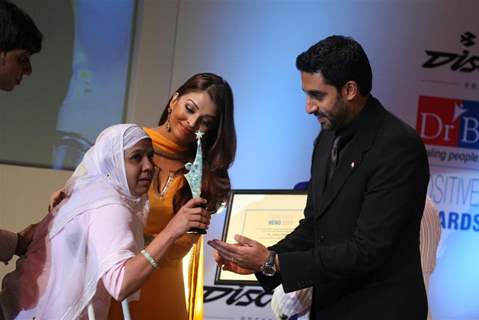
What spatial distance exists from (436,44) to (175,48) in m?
1.53

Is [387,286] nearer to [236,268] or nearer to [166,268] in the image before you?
[236,268]

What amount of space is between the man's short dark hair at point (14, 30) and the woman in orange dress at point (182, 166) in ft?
3.19

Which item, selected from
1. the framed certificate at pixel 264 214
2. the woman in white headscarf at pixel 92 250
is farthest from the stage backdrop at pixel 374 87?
the woman in white headscarf at pixel 92 250

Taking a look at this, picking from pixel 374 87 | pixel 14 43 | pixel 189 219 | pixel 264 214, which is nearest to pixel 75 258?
pixel 189 219

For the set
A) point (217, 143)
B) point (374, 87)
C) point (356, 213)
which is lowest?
point (356, 213)

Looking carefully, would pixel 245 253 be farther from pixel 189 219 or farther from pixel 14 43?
pixel 14 43

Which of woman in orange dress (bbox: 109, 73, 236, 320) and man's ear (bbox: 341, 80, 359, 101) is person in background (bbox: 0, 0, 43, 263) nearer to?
man's ear (bbox: 341, 80, 359, 101)

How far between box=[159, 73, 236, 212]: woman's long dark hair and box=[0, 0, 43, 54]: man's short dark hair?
40.0 inches

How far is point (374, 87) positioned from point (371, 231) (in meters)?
2.86

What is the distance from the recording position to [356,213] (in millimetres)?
2316

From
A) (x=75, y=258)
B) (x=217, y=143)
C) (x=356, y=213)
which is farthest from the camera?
(x=217, y=143)

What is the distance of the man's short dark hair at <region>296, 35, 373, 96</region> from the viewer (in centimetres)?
234

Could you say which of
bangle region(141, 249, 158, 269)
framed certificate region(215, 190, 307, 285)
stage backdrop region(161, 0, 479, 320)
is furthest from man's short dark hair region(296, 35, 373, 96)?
stage backdrop region(161, 0, 479, 320)

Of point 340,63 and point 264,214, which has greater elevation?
point 340,63
